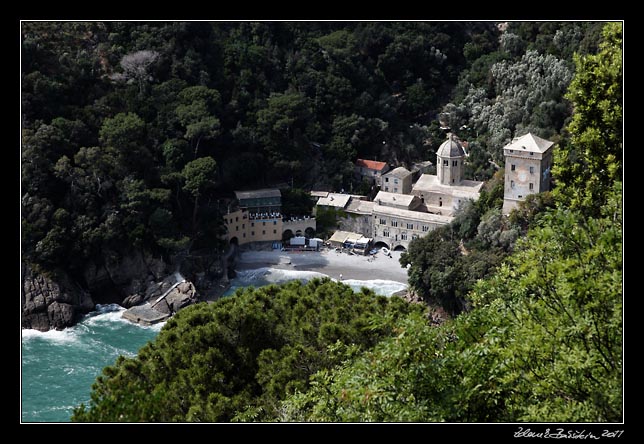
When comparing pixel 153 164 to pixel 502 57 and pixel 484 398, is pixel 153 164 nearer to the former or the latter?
pixel 502 57

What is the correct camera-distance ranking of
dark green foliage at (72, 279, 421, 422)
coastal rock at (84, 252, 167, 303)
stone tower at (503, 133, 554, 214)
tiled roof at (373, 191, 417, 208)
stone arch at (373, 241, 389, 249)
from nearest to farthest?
dark green foliage at (72, 279, 421, 422), stone tower at (503, 133, 554, 214), coastal rock at (84, 252, 167, 303), tiled roof at (373, 191, 417, 208), stone arch at (373, 241, 389, 249)

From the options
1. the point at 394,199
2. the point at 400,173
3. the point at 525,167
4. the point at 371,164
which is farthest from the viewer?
the point at 371,164

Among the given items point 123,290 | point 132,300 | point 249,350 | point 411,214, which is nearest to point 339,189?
point 411,214

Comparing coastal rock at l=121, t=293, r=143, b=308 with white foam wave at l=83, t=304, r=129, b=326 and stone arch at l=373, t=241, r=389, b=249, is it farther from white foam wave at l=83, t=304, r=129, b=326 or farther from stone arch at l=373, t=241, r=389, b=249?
stone arch at l=373, t=241, r=389, b=249

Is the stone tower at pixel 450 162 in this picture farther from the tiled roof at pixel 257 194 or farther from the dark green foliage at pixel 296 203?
the tiled roof at pixel 257 194

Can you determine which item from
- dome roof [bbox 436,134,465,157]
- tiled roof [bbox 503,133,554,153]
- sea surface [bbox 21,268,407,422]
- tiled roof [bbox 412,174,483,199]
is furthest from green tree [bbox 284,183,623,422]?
dome roof [bbox 436,134,465,157]

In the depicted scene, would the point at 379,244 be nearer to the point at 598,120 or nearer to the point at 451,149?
the point at 451,149
